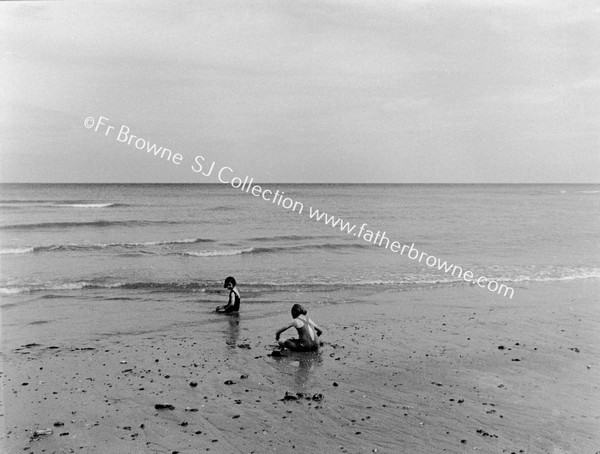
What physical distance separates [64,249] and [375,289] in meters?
15.3

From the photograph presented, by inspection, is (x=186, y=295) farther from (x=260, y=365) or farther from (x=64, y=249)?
(x=64, y=249)

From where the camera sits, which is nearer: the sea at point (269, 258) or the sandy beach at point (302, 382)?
the sandy beach at point (302, 382)

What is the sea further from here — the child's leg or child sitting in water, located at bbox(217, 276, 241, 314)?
the child's leg

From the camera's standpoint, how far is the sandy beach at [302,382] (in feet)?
21.6

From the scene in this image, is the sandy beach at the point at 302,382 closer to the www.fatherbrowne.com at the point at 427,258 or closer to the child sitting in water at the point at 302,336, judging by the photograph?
the child sitting in water at the point at 302,336

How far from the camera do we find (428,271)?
20094 millimetres

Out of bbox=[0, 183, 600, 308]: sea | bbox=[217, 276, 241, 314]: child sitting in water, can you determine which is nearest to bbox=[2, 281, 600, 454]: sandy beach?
bbox=[217, 276, 241, 314]: child sitting in water

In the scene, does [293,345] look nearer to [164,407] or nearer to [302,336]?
[302,336]

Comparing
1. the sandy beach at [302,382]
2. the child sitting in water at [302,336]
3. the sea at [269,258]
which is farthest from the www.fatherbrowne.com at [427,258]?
the child sitting in water at [302,336]

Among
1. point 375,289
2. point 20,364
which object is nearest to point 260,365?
point 20,364

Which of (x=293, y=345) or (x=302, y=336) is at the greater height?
(x=302, y=336)

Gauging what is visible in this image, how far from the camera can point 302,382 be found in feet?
28.0

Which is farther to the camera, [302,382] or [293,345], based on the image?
[293,345]

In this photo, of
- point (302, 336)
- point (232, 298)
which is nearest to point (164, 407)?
point (302, 336)
